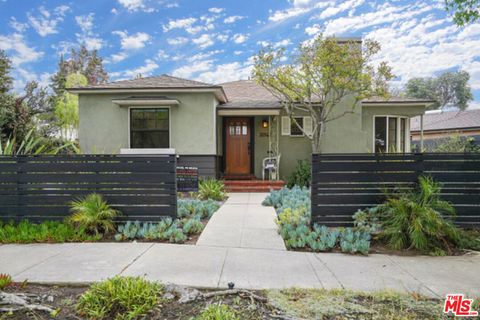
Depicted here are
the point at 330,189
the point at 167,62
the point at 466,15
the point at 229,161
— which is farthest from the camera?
the point at 167,62

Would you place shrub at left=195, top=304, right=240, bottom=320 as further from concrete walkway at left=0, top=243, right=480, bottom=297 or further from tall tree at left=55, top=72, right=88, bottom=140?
tall tree at left=55, top=72, right=88, bottom=140

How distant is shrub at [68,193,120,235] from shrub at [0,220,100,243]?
13 cm

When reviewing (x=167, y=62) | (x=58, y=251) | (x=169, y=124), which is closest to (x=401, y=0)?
(x=169, y=124)

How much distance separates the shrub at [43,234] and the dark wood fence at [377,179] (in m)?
3.94

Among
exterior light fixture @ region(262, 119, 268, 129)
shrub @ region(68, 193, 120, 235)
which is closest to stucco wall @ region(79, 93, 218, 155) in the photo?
exterior light fixture @ region(262, 119, 268, 129)

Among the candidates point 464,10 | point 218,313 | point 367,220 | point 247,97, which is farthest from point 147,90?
point 464,10

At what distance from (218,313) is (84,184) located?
3900 millimetres

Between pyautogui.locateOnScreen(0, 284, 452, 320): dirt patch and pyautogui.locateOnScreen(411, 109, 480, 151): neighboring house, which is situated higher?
pyautogui.locateOnScreen(411, 109, 480, 151): neighboring house

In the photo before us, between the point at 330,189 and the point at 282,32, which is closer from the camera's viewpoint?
the point at 330,189

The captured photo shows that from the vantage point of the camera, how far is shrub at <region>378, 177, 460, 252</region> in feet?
13.2

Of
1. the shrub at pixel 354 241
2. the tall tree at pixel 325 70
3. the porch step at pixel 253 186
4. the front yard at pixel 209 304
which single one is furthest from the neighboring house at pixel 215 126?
the front yard at pixel 209 304

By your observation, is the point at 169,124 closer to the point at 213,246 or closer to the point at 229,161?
the point at 229,161

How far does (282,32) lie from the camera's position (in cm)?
1200

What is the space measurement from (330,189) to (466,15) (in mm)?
4760
